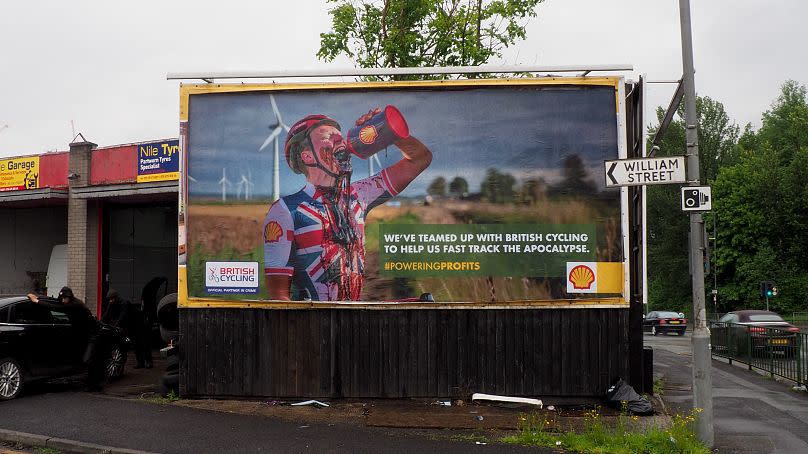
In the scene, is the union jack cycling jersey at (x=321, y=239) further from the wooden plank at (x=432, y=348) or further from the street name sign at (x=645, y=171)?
the street name sign at (x=645, y=171)

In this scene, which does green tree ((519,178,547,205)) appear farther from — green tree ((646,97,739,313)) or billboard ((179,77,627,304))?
green tree ((646,97,739,313))

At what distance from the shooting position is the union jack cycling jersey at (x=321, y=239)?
35.4 ft

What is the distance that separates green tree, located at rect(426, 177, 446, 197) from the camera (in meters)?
10.7

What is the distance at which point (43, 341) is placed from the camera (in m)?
11.7

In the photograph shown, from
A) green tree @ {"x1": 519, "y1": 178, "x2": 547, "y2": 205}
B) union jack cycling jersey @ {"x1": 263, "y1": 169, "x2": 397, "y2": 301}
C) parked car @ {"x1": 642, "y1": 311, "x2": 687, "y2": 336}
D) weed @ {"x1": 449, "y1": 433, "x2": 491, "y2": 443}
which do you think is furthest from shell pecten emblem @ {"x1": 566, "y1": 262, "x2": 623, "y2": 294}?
parked car @ {"x1": 642, "y1": 311, "x2": 687, "y2": 336}

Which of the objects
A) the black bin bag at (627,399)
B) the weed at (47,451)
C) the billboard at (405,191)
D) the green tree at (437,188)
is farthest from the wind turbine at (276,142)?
the black bin bag at (627,399)

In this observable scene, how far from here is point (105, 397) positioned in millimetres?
11344

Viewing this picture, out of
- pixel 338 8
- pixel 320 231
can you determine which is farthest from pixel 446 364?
pixel 338 8

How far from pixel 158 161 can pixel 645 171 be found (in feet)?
36.7

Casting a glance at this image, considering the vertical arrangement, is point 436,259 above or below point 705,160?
below

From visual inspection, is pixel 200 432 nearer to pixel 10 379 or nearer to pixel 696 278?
pixel 10 379

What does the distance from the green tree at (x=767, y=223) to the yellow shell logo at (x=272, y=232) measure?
50592mm

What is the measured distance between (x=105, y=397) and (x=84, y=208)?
7.69 meters

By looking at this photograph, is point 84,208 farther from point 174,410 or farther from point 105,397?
point 174,410
